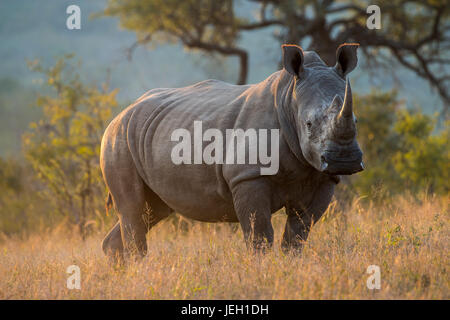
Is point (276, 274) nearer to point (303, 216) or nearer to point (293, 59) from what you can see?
point (303, 216)

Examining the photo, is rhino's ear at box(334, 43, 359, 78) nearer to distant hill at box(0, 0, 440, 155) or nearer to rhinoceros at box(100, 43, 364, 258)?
rhinoceros at box(100, 43, 364, 258)

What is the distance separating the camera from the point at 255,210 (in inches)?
→ 185

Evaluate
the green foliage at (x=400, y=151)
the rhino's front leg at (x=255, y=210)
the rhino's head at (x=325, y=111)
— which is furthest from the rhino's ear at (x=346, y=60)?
the green foliage at (x=400, y=151)

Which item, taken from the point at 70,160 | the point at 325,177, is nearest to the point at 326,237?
the point at 325,177

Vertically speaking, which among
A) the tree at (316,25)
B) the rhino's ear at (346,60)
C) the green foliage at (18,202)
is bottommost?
the green foliage at (18,202)

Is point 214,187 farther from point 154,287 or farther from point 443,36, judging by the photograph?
point 443,36

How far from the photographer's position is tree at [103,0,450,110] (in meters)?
13.4

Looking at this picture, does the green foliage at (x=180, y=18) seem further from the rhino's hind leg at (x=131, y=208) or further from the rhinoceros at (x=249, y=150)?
the rhino's hind leg at (x=131, y=208)

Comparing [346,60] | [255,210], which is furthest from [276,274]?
[346,60]

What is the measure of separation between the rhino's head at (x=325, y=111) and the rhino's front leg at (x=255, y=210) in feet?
1.57

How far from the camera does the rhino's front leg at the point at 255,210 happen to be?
4691 mm

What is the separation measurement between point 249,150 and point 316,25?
30.7 feet
